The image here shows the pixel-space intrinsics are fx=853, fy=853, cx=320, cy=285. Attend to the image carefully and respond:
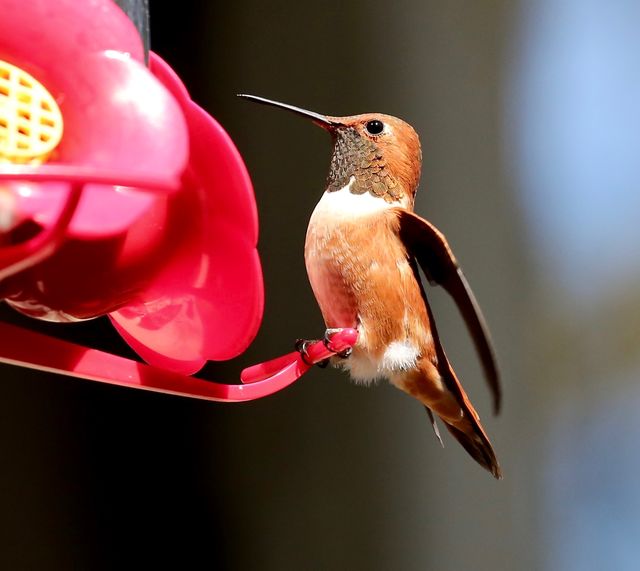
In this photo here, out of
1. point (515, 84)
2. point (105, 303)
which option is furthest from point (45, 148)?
point (515, 84)

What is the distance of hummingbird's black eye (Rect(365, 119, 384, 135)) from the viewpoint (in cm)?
112

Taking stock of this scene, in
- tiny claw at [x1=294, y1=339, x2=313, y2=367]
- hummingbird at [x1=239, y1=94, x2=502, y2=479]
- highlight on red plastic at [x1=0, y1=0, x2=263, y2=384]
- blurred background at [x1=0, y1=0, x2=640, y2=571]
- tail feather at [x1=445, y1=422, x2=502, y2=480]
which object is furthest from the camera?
blurred background at [x1=0, y1=0, x2=640, y2=571]

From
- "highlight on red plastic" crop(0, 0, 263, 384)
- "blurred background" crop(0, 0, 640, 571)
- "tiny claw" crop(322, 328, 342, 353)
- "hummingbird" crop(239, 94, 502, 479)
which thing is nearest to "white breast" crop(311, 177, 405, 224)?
"hummingbird" crop(239, 94, 502, 479)

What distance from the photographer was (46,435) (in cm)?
225

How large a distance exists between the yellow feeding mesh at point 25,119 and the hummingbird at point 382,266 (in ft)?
1.20

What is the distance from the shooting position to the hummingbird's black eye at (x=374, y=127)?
3.68 ft

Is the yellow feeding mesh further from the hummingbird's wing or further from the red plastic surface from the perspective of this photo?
the hummingbird's wing

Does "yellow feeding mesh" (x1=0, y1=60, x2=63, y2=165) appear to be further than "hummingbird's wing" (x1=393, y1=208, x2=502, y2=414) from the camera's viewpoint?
No

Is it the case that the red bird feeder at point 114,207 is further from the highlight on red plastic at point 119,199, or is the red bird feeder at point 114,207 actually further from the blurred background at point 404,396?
the blurred background at point 404,396

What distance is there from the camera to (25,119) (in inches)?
25.8

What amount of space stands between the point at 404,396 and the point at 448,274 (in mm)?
1336

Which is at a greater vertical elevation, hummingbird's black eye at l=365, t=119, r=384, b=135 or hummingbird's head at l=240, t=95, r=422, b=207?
hummingbird's black eye at l=365, t=119, r=384, b=135

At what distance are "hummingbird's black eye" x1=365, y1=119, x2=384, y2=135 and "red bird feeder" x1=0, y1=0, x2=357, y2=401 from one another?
0.36 metres

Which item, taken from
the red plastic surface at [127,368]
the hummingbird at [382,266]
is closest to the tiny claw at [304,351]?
the red plastic surface at [127,368]
